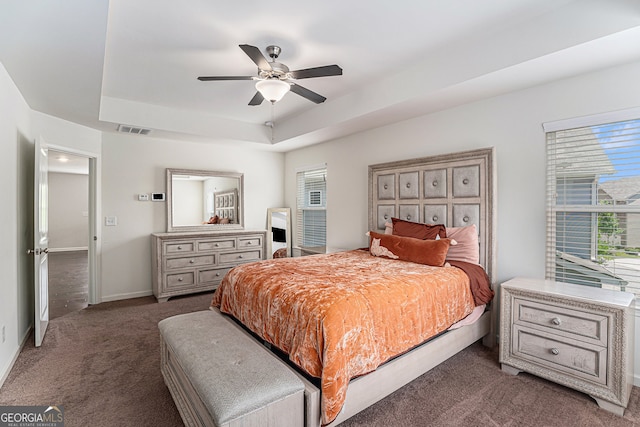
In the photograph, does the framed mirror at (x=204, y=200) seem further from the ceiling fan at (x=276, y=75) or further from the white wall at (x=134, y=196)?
the ceiling fan at (x=276, y=75)

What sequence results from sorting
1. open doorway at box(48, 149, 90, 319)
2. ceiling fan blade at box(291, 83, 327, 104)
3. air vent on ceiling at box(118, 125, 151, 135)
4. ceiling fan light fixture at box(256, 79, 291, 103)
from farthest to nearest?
open doorway at box(48, 149, 90, 319), air vent on ceiling at box(118, 125, 151, 135), ceiling fan blade at box(291, 83, 327, 104), ceiling fan light fixture at box(256, 79, 291, 103)

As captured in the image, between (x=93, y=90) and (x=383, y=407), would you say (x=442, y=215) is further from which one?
(x=93, y=90)

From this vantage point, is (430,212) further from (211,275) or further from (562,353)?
(211,275)

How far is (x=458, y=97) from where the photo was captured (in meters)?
3.09

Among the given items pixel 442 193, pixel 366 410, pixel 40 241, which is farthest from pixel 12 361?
pixel 442 193

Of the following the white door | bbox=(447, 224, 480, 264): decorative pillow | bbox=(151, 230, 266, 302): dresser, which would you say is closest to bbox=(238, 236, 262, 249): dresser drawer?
bbox=(151, 230, 266, 302): dresser

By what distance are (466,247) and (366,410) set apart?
1.82 meters

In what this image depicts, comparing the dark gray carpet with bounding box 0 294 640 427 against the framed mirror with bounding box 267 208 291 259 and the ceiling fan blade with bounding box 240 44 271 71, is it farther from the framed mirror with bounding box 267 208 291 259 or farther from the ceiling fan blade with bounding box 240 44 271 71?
the framed mirror with bounding box 267 208 291 259

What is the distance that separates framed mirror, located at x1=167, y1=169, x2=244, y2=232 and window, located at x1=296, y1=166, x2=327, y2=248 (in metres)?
1.09

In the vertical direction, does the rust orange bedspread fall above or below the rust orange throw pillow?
below

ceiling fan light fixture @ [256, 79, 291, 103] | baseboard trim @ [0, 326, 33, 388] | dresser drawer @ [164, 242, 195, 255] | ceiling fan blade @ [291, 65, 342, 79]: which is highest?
ceiling fan blade @ [291, 65, 342, 79]

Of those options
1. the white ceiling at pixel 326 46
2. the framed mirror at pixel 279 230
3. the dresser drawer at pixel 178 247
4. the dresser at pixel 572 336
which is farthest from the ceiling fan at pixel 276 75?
the framed mirror at pixel 279 230

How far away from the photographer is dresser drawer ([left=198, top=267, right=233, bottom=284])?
4.70 metres

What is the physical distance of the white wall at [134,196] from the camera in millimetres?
4438
